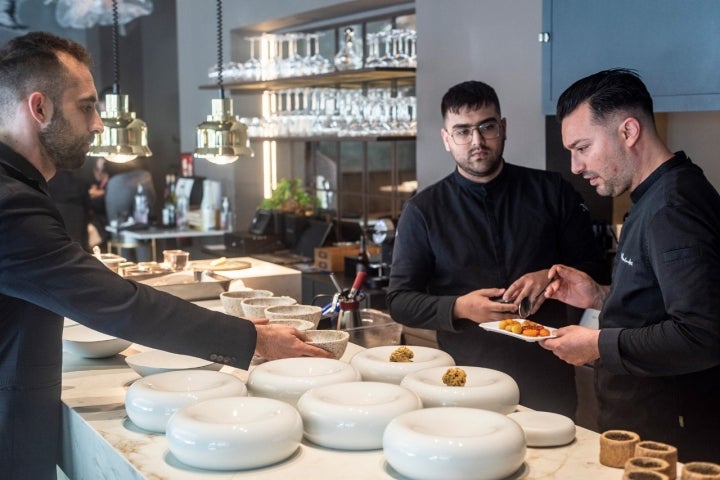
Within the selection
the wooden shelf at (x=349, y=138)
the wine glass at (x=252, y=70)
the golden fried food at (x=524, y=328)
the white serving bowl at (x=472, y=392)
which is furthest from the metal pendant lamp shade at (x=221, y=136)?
the wine glass at (x=252, y=70)

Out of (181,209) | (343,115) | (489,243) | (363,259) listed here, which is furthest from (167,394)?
(181,209)

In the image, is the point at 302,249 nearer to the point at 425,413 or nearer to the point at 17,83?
the point at 17,83

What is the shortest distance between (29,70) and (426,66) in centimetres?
316

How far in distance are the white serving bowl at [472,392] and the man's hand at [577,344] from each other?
31cm

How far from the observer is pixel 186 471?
1860 millimetres

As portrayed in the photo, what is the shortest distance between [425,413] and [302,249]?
5.00 m

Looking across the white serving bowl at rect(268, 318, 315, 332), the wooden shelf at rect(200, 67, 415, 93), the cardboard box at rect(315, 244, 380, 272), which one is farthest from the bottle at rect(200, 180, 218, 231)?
the white serving bowl at rect(268, 318, 315, 332)

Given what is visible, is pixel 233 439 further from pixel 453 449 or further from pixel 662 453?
pixel 662 453

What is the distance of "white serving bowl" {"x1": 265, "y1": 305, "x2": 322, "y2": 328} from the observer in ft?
9.21

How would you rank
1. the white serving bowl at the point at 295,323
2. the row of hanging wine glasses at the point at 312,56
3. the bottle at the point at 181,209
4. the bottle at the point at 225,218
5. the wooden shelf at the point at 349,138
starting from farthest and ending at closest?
1. the bottle at the point at 181,209
2. the bottle at the point at 225,218
3. the row of hanging wine glasses at the point at 312,56
4. the wooden shelf at the point at 349,138
5. the white serving bowl at the point at 295,323

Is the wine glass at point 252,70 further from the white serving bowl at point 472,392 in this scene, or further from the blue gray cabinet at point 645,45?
the white serving bowl at point 472,392

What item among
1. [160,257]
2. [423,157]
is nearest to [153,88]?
[160,257]

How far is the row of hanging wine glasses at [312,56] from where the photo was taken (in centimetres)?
570

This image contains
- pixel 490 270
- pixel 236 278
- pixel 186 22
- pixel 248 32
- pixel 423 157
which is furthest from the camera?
pixel 186 22
